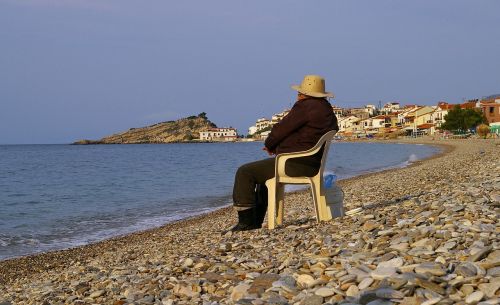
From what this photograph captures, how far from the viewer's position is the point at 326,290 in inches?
147

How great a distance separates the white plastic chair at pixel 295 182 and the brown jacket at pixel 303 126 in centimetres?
7

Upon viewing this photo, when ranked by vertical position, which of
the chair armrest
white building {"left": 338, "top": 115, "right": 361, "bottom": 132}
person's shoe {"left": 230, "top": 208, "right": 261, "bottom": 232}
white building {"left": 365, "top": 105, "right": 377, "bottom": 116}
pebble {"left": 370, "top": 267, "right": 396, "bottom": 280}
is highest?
white building {"left": 365, "top": 105, "right": 377, "bottom": 116}

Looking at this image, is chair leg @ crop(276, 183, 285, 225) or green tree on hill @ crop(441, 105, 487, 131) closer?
chair leg @ crop(276, 183, 285, 225)

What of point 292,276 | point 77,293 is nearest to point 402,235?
point 292,276

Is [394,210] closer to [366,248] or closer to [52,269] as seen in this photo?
[366,248]

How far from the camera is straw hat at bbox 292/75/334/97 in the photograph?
6746mm

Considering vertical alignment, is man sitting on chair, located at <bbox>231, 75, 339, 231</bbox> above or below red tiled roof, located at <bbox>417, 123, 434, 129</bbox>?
below

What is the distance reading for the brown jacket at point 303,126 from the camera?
668 cm

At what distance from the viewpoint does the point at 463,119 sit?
8938 centimetres

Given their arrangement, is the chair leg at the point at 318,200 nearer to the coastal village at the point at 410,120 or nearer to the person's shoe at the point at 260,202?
the person's shoe at the point at 260,202

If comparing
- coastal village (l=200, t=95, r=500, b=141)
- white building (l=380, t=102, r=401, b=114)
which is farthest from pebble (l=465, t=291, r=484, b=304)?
white building (l=380, t=102, r=401, b=114)

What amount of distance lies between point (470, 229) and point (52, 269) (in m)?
6.23

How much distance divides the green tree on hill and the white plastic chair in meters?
87.3

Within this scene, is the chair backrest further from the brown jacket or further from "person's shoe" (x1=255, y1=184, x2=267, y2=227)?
"person's shoe" (x1=255, y1=184, x2=267, y2=227)
